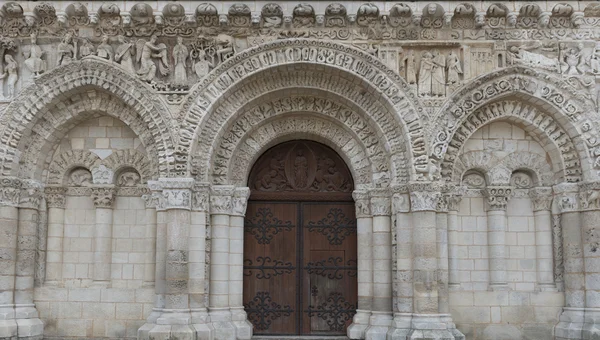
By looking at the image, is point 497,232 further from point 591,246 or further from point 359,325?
point 359,325

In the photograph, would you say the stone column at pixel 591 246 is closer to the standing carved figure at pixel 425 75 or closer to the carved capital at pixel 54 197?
the standing carved figure at pixel 425 75

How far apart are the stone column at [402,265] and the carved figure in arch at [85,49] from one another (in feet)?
19.6

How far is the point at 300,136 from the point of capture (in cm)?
1198

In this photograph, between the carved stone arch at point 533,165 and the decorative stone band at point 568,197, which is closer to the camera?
the decorative stone band at point 568,197

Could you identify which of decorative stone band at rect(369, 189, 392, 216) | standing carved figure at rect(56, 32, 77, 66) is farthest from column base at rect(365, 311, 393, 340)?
standing carved figure at rect(56, 32, 77, 66)

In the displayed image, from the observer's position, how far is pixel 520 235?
11.4 m

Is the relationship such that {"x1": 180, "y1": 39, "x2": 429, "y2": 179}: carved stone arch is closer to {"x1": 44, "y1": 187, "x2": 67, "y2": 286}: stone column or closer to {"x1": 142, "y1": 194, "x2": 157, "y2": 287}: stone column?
{"x1": 142, "y1": 194, "x2": 157, "y2": 287}: stone column

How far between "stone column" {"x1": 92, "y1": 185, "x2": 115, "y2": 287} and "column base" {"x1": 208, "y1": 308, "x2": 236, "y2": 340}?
2091mm

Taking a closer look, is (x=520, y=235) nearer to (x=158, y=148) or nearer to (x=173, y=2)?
(x=158, y=148)

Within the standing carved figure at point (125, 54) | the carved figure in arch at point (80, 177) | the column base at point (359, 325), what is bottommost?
the column base at point (359, 325)

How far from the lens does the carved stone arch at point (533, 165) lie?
11406 mm

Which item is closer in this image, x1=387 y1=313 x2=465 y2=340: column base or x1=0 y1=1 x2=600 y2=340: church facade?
x1=387 y1=313 x2=465 y2=340: column base

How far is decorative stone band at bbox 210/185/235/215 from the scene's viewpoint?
11.2 meters

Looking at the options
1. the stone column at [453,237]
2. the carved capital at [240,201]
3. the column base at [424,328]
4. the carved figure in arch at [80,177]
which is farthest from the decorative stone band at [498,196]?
the carved figure in arch at [80,177]
